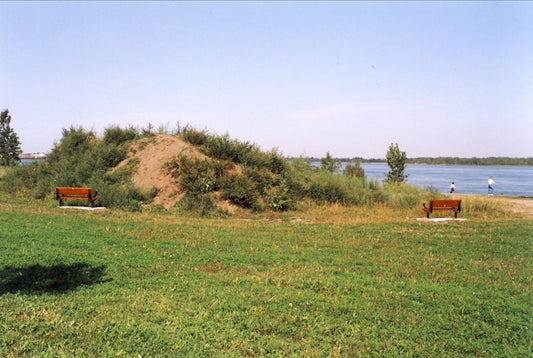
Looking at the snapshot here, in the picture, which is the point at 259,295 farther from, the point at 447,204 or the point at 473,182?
the point at 473,182

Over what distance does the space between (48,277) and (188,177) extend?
10.1 metres

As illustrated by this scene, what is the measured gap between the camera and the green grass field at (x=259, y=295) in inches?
155

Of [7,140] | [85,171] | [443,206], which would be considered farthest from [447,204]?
[7,140]

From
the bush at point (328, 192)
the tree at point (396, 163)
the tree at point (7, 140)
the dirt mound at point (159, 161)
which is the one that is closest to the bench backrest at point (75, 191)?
the dirt mound at point (159, 161)

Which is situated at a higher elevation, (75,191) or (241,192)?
(75,191)

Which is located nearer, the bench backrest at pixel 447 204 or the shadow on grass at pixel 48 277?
the shadow on grass at pixel 48 277

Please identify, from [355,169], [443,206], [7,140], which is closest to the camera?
[443,206]

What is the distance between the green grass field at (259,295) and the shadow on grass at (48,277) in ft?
0.09

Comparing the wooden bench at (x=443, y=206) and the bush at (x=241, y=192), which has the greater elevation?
the bush at (x=241, y=192)

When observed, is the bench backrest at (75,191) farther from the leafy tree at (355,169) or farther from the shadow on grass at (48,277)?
the leafy tree at (355,169)

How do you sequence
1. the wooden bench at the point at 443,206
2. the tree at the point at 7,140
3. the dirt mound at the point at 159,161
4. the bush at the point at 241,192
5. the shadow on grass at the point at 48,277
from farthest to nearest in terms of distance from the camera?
1. the tree at the point at 7,140
2. the dirt mound at the point at 159,161
3. the bush at the point at 241,192
4. the wooden bench at the point at 443,206
5. the shadow on grass at the point at 48,277

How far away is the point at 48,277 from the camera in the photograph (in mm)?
5762

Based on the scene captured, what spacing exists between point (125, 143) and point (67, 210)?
7.18 meters

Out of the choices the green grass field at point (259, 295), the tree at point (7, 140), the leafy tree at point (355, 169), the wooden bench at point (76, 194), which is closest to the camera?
the green grass field at point (259, 295)
